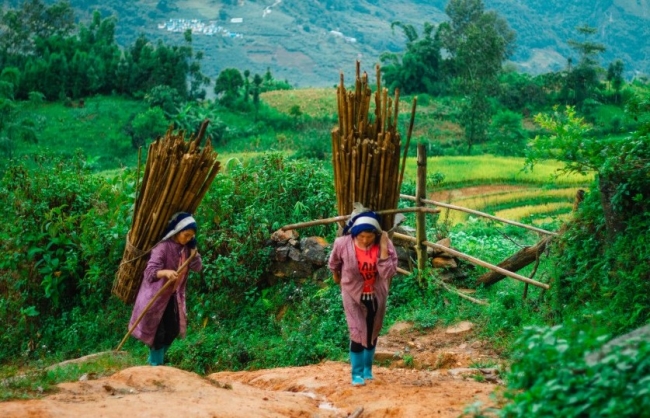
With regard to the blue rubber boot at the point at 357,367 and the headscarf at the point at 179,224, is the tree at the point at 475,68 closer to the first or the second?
the headscarf at the point at 179,224

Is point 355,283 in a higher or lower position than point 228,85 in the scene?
lower

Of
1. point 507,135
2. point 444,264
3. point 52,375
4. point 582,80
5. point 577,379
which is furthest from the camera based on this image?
point 582,80

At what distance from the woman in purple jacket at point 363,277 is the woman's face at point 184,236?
1.15 metres

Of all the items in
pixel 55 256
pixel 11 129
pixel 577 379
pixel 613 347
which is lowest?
pixel 11 129

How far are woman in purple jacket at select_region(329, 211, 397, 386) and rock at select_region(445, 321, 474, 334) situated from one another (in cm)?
168

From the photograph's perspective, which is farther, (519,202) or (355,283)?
(519,202)

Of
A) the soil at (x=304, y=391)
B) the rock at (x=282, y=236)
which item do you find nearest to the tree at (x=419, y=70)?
the rock at (x=282, y=236)

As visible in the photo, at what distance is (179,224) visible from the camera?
616cm

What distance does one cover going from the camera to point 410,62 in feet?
141

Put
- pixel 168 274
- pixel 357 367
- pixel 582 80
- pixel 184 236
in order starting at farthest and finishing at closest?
pixel 582 80 → pixel 184 236 → pixel 168 274 → pixel 357 367

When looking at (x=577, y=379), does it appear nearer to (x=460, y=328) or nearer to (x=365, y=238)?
(x=365, y=238)

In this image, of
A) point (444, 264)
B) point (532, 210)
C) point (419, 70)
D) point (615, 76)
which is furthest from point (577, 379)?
point (419, 70)

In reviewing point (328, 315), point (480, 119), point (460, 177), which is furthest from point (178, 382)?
point (480, 119)

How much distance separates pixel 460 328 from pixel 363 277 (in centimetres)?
194
